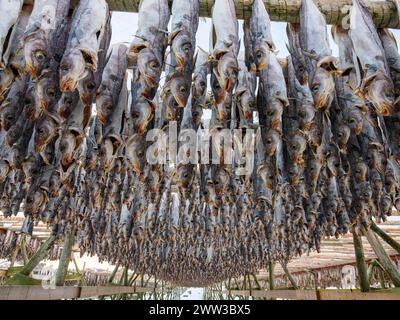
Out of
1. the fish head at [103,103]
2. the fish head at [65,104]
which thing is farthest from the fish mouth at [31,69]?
the fish head at [103,103]

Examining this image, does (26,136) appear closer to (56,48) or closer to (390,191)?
(56,48)

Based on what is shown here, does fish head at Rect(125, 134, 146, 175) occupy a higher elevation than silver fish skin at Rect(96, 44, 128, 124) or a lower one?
lower

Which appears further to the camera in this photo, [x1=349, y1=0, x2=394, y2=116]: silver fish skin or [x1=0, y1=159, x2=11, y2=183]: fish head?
[x1=0, y1=159, x2=11, y2=183]: fish head

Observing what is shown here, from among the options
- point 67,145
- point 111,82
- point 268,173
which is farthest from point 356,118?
point 67,145

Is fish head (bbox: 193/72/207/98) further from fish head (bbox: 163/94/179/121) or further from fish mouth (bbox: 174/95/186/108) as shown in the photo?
fish mouth (bbox: 174/95/186/108)

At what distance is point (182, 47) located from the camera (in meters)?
2.24

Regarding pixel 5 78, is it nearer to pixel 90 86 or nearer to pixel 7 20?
pixel 7 20

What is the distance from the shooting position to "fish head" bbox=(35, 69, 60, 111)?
7.23ft

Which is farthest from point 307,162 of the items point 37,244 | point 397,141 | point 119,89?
point 37,244

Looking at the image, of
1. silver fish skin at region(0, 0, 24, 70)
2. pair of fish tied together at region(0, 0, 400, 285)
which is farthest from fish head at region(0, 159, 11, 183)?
silver fish skin at region(0, 0, 24, 70)

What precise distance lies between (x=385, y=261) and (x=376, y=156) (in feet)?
12.2

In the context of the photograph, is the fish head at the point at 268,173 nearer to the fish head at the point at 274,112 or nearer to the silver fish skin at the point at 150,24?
the fish head at the point at 274,112

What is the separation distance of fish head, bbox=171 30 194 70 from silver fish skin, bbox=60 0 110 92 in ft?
1.71
